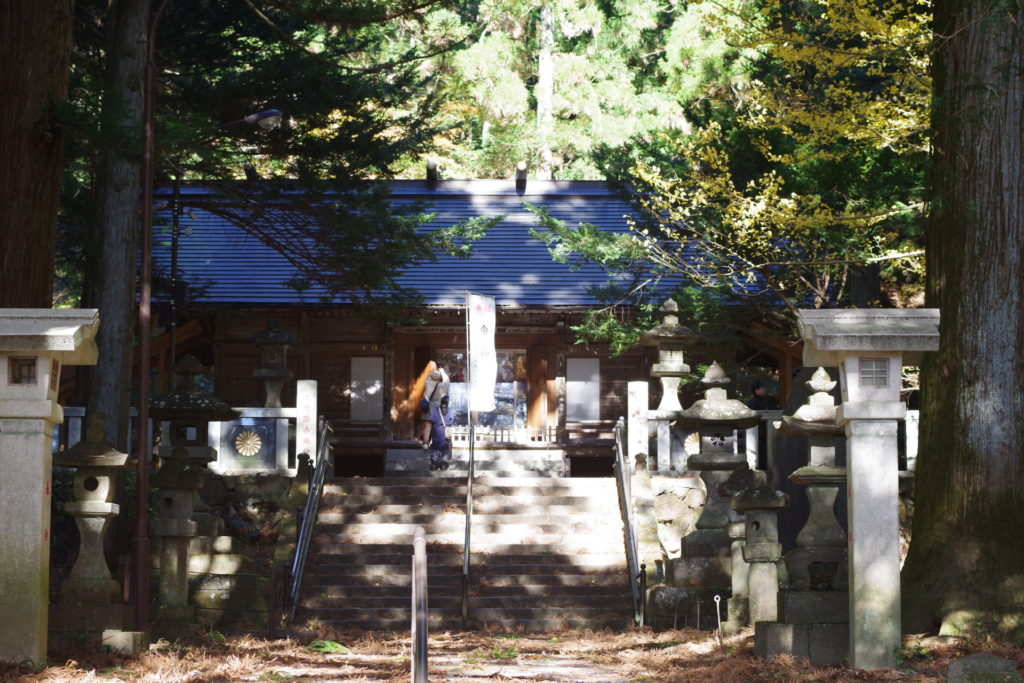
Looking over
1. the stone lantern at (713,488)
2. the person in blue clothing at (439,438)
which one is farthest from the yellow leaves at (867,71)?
the person in blue clothing at (439,438)

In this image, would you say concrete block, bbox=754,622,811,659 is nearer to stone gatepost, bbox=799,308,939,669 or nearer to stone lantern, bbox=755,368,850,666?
stone lantern, bbox=755,368,850,666

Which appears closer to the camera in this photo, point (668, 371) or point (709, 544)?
point (709, 544)

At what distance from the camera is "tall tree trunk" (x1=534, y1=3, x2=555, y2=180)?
1403 inches

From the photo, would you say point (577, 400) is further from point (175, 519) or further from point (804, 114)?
point (175, 519)

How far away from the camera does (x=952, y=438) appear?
9875mm

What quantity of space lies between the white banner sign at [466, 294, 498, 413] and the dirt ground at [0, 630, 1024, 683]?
4463 millimetres

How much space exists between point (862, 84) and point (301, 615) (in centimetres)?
1656

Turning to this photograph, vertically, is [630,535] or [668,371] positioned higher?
[668,371]

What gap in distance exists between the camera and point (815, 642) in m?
9.41

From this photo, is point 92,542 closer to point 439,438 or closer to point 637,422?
point 637,422

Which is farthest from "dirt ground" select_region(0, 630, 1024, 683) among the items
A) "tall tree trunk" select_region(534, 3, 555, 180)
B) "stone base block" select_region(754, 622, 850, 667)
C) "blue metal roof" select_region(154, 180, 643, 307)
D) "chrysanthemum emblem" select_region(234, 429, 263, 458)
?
"tall tree trunk" select_region(534, 3, 555, 180)

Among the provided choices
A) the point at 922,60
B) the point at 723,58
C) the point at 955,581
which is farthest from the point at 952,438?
the point at 723,58

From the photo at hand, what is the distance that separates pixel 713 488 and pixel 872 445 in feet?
17.7

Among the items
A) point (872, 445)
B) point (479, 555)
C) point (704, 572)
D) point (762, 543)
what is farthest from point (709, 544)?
point (872, 445)
